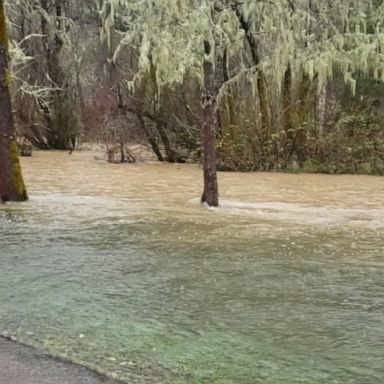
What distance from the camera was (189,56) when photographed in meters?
12.3

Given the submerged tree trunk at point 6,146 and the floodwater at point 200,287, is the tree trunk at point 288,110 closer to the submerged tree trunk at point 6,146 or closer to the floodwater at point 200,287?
the floodwater at point 200,287

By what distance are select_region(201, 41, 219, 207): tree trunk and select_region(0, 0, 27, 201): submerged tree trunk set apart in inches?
136

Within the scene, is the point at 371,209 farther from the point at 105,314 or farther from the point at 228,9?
the point at 105,314

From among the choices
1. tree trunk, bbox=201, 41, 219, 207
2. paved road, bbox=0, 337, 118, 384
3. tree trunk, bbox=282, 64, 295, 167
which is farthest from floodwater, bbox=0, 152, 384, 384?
tree trunk, bbox=282, 64, 295, 167

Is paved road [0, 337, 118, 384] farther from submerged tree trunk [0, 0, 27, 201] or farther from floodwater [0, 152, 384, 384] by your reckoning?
submerged tree trunk [0, 0, 27, 201]

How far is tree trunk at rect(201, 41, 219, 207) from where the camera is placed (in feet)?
39.1

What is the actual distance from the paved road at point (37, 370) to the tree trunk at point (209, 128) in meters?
7.89

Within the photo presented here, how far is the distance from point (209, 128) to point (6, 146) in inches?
146

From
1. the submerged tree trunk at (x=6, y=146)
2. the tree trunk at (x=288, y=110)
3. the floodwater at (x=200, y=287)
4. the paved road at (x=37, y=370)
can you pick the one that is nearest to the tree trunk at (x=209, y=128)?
the floodwater at (x=200, y=287)

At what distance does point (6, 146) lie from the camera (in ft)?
40.9

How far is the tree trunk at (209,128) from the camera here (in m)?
11.9

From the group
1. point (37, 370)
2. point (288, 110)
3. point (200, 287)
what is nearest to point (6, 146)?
point (200, 287)

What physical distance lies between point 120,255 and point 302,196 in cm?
738

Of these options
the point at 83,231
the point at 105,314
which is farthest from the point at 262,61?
the point at 105,314
